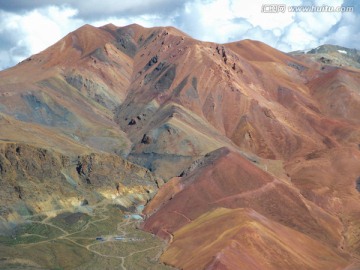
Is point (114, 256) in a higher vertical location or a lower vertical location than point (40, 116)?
lower

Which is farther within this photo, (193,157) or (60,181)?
(193,157)

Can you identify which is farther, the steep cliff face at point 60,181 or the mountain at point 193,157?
the steep cliff face at point 60,181

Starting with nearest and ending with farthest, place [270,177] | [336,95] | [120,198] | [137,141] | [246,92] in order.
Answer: [270,177] < [120,198] < [137,141] < [246,92] < [336,95]

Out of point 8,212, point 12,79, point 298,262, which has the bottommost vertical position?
point 298,262

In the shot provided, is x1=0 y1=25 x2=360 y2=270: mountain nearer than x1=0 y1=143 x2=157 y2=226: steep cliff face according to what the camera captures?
Yes

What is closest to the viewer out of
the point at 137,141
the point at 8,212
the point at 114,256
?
the point at 114,256

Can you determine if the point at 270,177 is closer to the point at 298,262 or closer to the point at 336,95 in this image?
the point at 298,262

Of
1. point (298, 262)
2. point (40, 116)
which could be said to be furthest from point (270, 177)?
point (40, 116)

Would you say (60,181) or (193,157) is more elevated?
(60,181)
